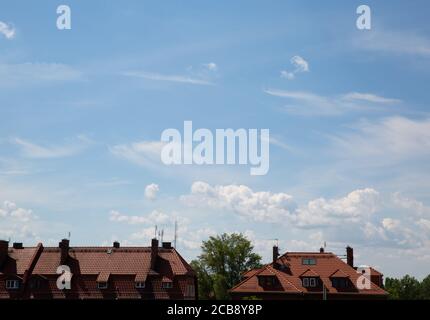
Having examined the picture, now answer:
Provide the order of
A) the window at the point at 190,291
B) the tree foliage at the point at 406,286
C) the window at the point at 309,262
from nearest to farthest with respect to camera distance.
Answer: the window at the point at 190,291 < the window at the point at 309,262 < the tree foliage at the point at 406,286

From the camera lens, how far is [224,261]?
294 feet

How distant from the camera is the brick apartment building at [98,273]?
6197 cm

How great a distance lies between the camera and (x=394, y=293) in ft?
361

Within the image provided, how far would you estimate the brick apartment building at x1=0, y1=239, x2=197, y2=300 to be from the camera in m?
62.0

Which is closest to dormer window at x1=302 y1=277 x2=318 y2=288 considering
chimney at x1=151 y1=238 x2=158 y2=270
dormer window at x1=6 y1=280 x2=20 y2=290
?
chimney at x1=151 y1=238 x2=158 y2=270

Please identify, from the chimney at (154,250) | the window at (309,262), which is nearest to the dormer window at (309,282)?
→ the window at (309,262)

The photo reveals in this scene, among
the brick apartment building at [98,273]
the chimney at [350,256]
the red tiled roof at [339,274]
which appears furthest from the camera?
the chimney at [350,256]

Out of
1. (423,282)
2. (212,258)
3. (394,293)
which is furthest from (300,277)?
(423,282)

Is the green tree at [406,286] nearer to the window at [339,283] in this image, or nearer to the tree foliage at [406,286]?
the tree foliage at [406,286]

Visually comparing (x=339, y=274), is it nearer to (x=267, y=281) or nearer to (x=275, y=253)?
(x=275, y=253)

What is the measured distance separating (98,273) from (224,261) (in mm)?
31229

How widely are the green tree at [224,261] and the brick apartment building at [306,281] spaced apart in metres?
16.5

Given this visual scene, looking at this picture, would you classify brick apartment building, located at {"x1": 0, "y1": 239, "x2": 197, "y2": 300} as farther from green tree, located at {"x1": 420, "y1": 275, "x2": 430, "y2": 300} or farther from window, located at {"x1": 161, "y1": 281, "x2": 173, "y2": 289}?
green tree, located at {"x1": 420, "y1": 275, "x2": 430, "y2": 300}
